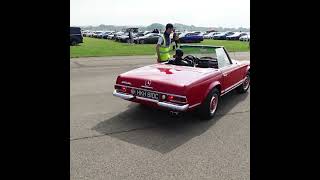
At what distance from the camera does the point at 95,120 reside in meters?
5.28

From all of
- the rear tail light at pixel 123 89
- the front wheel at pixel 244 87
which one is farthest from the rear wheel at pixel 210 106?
the front wheel at pixel 244 87

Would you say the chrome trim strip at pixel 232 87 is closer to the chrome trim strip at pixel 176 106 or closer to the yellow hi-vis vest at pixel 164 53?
the chrome trim strip at pixel 176 106

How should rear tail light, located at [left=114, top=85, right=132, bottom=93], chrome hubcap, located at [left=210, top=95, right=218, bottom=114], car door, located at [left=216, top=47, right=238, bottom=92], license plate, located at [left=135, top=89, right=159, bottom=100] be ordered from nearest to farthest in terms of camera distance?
license plate, located at [left=135, top=89, right=159, bottom=100] → rear tail light, located at [left=114, top=85, right=132, bottom=93] → chrome hubcap, located at [left=210, top=95, right=218, bottom=114] → car door, located at [left=216, top=47, right=238, bottom=92]

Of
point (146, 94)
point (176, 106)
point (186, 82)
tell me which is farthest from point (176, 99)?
point (146, 94)

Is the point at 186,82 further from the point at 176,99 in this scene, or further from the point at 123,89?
the point at 123,89

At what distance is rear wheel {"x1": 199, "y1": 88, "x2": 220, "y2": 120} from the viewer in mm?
5230

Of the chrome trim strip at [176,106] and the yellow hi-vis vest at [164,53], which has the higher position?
the yellow hi-vis vest at [164,53]

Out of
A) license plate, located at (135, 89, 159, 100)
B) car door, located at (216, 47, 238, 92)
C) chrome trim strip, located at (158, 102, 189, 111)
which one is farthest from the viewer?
car door, located at (216, 47, 238, 92)

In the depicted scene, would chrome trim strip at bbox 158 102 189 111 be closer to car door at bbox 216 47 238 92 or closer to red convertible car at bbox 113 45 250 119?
red convertible car at bbox 113 45 250 119

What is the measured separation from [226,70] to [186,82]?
1.55 meters

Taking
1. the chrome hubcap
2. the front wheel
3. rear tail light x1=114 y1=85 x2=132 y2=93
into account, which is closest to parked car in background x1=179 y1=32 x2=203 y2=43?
the front wheel

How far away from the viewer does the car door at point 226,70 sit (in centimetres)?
588
